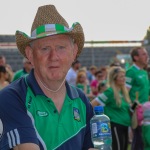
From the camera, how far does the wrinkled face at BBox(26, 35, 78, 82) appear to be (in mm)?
2676

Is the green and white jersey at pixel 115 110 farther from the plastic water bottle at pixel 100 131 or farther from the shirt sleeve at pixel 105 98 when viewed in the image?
the plastic water bottle at pixel 100 131

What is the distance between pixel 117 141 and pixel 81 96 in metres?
4.27

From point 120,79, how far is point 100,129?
15.6ft

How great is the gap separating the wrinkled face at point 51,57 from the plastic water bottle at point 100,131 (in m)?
0.31

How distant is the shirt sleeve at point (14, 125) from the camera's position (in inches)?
97.3

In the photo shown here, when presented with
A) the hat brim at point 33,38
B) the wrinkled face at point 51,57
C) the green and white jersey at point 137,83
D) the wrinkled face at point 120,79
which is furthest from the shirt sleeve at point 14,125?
the green and white jersey at point 137,83

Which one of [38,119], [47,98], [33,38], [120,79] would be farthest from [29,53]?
[120,79]

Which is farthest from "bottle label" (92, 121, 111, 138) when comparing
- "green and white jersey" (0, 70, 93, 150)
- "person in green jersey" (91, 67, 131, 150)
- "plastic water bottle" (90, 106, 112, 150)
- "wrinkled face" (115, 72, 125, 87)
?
"wrinkled face" (115, 72, 125, 87)

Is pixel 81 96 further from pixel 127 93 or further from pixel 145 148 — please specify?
pixel 127 93

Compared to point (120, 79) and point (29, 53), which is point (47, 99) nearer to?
point (29, 53)

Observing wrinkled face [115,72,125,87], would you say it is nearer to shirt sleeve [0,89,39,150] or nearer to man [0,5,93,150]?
man [0,5,93,150]

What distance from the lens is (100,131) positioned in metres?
2.63

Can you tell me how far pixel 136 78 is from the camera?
→ 794cm

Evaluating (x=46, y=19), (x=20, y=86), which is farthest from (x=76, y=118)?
(x=46, y=19)
